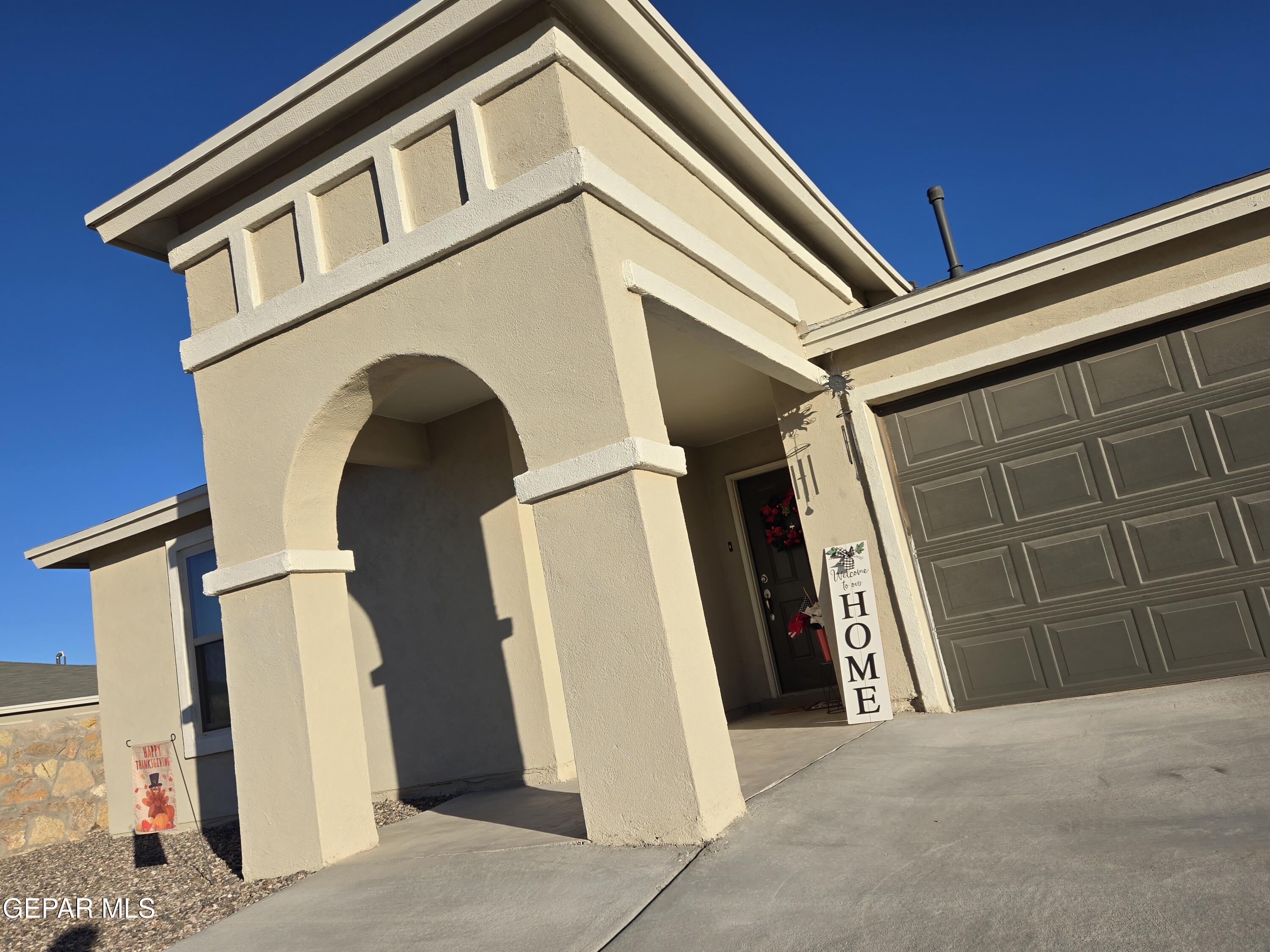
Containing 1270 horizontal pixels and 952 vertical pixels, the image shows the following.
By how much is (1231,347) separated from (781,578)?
450cm

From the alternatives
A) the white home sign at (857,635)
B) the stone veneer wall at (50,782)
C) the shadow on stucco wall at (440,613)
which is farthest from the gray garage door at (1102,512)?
the stone veneer wall at (50,782)

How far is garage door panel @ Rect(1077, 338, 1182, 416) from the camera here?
5832 mm

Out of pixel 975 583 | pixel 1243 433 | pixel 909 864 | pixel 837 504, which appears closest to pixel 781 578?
pixel 837 504

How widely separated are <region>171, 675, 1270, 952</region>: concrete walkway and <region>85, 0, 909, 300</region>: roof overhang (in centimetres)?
405

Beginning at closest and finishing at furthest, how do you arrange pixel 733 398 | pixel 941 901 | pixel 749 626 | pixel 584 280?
pixel 941 901 < pixel 584 280 < pixel 733 398 < pixel 749 626

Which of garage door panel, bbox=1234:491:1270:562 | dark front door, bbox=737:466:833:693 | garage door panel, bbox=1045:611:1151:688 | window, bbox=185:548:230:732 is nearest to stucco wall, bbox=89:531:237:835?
window, bbox=185:548:230:732

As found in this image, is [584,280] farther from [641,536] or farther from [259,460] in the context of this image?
[259,460]

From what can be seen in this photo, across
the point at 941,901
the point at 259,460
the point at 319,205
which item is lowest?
the point at 941,901

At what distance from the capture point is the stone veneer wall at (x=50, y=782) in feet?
29.6

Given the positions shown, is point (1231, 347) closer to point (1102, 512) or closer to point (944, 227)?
point (1102, 512)

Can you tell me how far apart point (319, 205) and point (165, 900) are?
417 cm

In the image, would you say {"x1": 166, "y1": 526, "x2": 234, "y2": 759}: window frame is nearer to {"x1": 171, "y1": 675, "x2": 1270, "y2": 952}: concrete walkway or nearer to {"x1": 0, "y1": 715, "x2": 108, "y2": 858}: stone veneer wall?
{"x1": 0, "y1": 715, "x2": 108, "y2": 858}: stone veneer wall

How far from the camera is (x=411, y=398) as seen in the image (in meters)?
6.79

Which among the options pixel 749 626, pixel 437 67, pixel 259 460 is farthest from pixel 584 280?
pixel 749 626
